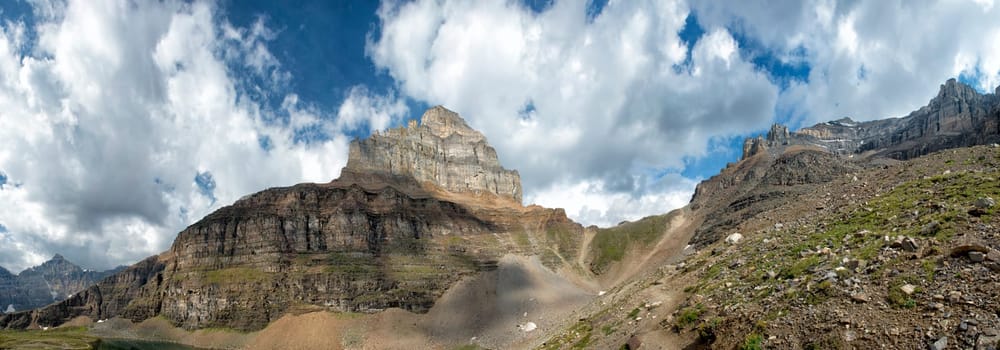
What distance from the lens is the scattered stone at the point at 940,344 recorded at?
12.8 meters

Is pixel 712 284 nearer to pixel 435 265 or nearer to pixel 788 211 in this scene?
pixel 788 211

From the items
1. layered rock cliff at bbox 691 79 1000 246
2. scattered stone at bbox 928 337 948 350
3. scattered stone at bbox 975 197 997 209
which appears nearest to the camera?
→ scattered stone at bbox 928 337 948 350

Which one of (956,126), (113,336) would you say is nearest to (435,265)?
(113,336)

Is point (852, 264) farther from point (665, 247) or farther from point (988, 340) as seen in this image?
point (665, 247)

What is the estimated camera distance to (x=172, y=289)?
482 feet

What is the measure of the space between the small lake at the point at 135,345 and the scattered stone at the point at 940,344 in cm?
15038

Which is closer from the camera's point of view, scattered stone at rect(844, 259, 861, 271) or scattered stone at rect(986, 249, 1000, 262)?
scattered stone at rect(986, 249, 1000, 262)

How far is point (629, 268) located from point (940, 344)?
15186 centimetres

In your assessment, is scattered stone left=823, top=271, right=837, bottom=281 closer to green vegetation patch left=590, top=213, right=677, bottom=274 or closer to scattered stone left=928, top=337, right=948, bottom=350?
scattered stone left=928, top=337, right=948, bottom=350

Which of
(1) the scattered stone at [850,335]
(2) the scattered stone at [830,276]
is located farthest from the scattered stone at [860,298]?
(2) the scattered stone at [830,276]

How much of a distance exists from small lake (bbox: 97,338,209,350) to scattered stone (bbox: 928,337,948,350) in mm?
150385

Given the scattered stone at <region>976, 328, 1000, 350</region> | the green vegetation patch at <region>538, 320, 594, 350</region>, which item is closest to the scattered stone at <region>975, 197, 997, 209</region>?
the scattered stone at <region>976, 328, 1000, 350</region>

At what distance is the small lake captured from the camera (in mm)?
123225

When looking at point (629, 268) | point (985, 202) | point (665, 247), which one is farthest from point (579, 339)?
point (665, 247)
